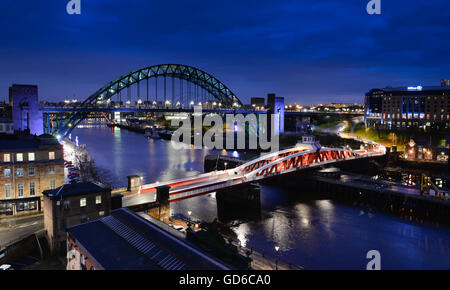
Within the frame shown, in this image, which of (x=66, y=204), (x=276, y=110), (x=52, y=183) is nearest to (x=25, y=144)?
(x=52, y=183)

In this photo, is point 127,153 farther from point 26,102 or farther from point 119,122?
point 119,122

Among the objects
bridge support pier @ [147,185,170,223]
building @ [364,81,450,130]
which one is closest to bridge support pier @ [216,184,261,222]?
bridge support pier @ [147,185,170,223]

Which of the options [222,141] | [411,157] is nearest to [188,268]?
[411,157]

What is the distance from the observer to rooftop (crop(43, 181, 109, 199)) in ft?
58.8

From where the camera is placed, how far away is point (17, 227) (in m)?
19.5

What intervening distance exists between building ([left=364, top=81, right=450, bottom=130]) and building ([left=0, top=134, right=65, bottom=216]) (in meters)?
73.7

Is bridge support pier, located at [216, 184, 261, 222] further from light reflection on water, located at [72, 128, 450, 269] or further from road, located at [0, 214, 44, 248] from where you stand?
road, located at [0, 214, 44, 248]

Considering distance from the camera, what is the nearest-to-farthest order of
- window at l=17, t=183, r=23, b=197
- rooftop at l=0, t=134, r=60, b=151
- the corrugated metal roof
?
Result: the corrugated metal roof → window at l=17, t=183, r=23, b=197 → rooftop at l=0, t=134, r=60, b=151

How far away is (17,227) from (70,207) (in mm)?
4107

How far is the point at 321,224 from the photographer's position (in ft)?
88.8

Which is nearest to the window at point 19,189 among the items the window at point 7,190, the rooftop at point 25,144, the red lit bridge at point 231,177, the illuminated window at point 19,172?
the window at point 7,190
